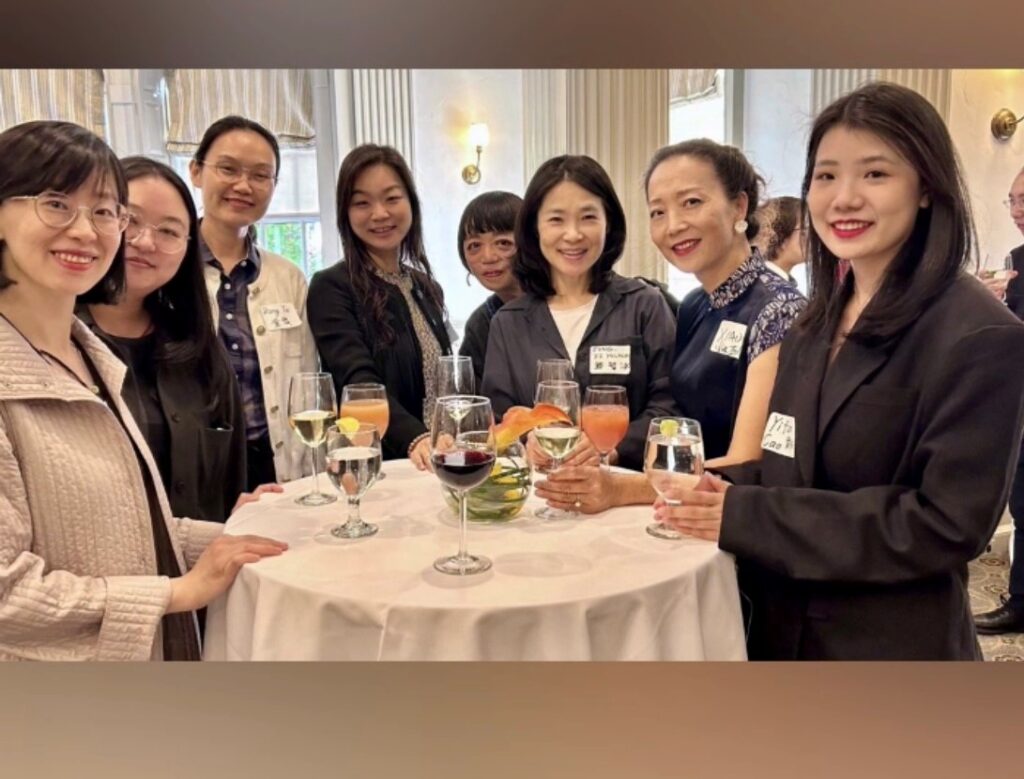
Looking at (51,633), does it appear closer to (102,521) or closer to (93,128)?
(102,521)

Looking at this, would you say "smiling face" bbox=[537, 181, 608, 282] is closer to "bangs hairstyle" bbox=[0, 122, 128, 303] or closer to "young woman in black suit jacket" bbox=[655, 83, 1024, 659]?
"young woman in black suit jacket" bbox=[655, 83, 1024, 659]

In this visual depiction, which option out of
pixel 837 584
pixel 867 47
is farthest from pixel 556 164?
pixel 837 584

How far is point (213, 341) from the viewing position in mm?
1732

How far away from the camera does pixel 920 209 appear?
1531mm

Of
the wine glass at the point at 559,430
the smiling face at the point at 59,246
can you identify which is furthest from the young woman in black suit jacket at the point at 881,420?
the smiling face at the point at 59,246

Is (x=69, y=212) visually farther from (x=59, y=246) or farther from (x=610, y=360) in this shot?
(x=610, y=360)

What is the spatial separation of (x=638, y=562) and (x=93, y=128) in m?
1.22

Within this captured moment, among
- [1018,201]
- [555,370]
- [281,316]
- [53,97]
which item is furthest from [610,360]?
[53,97]

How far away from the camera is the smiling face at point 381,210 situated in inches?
66.5

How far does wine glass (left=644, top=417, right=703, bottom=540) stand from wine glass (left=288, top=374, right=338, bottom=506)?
617 mm

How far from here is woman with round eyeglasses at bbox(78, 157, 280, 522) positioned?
1641mm

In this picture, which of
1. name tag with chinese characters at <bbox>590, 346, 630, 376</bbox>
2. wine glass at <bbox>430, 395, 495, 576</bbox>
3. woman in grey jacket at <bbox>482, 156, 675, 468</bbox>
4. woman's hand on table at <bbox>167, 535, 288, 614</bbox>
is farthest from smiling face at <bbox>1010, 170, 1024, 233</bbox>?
woman's hand on table at <bbox>167, 535, 288, 614</bbox>

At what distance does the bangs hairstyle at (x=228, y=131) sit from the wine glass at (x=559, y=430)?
70cm

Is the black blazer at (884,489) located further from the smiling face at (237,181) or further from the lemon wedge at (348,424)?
the smiling face at (237,181)
